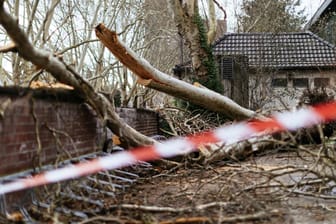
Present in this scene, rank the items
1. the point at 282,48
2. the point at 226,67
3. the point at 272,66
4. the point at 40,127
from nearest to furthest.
A: the point at 40,127
the point at 226,67
the point at 272,66
the point at 282,48

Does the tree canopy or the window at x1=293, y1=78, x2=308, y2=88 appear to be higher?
the tree canopy

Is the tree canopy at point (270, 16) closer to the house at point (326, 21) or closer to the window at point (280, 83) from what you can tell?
the house at point (326, 21)

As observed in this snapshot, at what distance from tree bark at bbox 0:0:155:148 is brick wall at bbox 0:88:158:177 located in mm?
162

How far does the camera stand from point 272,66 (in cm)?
1616

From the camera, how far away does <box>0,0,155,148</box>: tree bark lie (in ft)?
12.0

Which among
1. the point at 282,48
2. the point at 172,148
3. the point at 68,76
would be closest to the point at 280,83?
the point at 282,48

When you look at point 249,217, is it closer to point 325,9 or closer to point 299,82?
point 299,82

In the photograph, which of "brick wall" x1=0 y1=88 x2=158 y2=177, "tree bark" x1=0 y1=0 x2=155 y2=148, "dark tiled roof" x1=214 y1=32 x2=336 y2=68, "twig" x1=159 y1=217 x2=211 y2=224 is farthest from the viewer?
"dark tiled roof" x1=214 y1=32 x2=336 y2=68

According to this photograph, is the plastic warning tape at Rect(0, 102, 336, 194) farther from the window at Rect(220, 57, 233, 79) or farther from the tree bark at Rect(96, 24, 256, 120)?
the window at Rect(220, 57, 233, 79)

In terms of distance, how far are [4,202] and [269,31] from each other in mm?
16467

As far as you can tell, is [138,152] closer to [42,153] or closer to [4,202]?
[42,153]

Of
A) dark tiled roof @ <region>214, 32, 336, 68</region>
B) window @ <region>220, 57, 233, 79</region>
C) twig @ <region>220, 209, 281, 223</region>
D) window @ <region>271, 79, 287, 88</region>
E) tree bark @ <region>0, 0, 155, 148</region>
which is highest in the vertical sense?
dark tiled roof @ <region>214, 32, 336, 68</region>

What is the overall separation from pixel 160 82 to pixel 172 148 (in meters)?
1.16

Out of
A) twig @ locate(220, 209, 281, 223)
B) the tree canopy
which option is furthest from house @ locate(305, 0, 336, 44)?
twig @ locate(220, 209, 281, 223)
